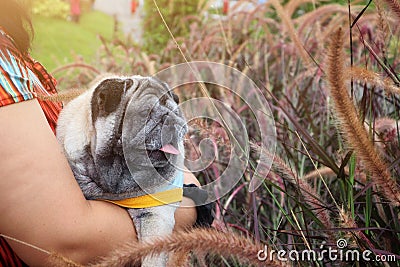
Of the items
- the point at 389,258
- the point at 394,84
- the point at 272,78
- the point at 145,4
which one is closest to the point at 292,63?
the point at 272,78

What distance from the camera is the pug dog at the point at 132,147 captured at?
3.96 ft

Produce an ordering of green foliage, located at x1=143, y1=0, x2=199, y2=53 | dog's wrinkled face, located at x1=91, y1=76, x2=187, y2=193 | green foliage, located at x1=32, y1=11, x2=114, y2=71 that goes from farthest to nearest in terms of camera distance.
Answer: green foliage, located at x1=32, y1=11, x2=114, y2=71
green foliage, located at x1=143, y1=0, x2=199, y2=53
dog's wrinkled face, located at x1=91, y1=76, x2=187, y2=193

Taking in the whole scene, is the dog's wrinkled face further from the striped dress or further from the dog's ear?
the striped dress

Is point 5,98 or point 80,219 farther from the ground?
point 5,98

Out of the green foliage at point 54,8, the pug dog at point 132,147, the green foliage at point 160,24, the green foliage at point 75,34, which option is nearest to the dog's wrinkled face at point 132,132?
the pug dog at point 132,147

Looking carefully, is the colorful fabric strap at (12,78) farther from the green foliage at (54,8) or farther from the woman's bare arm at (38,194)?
the green foliage at (54,8)

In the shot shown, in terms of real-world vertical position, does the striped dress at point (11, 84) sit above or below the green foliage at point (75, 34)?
above

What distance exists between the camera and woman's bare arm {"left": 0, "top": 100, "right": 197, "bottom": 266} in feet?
3.51

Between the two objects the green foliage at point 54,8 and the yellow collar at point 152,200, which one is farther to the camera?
the green foliage at point 54,8

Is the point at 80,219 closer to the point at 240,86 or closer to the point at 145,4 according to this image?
the point at 240,86

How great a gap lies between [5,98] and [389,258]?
2.62 ft

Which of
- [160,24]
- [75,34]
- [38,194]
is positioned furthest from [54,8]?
[38,194]

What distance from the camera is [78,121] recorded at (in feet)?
4.17

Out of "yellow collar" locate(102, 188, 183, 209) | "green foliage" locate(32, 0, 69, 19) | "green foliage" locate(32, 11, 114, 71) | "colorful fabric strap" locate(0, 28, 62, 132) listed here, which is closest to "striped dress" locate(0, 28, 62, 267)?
"colorful fabric strap" locate(0, 28, 62, 132)
